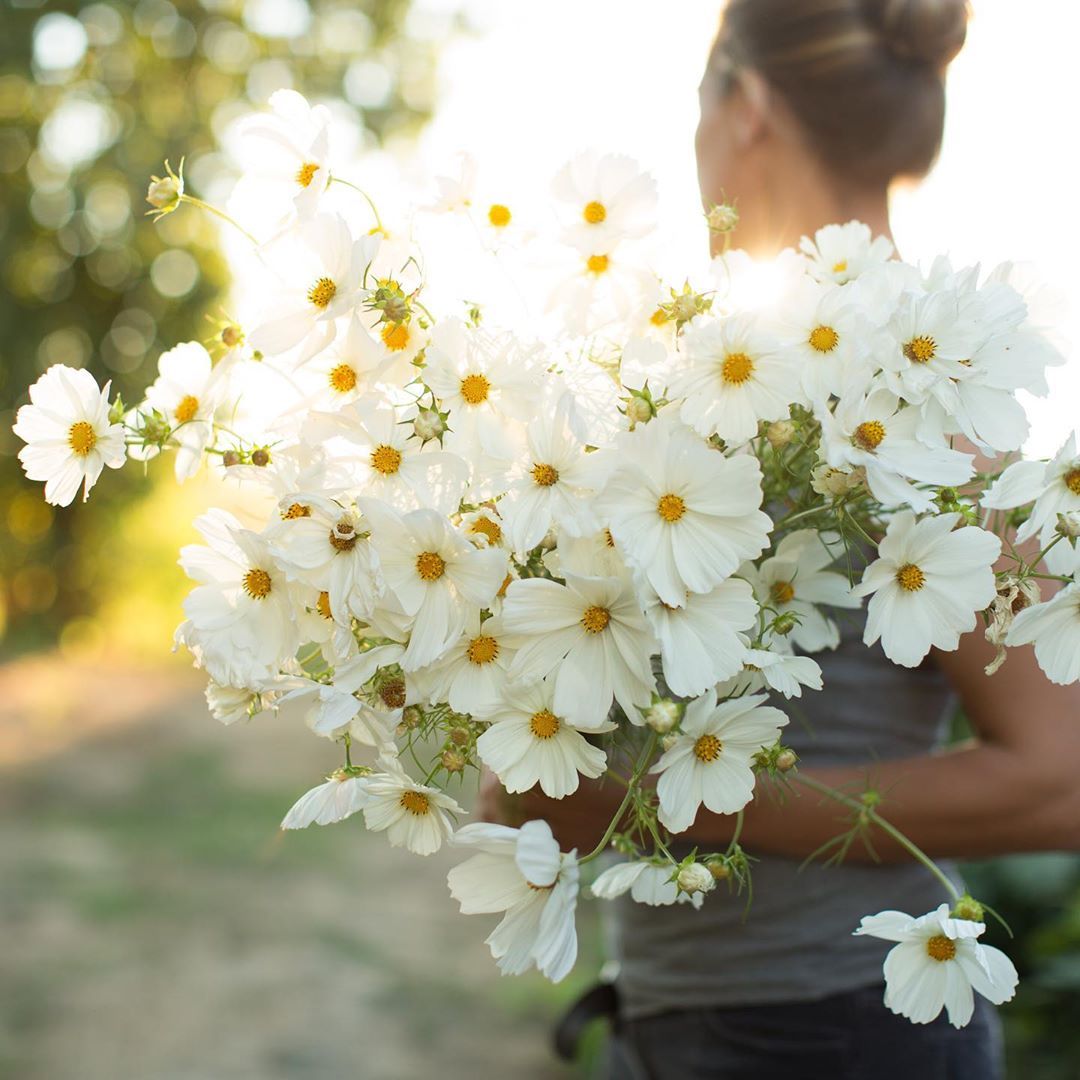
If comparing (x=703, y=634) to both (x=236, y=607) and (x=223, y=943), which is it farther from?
(x=223, y=943)

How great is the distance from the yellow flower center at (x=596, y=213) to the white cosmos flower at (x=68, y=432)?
327mm

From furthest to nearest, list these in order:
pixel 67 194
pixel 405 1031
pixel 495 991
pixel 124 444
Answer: pixel 67 194
pixel 495 991
pixel 405 1031
pixel 124 444

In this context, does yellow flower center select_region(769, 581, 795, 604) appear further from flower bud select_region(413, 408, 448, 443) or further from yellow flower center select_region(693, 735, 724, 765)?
flower bud select_region(413, 408, 448, 443)

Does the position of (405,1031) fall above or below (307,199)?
below

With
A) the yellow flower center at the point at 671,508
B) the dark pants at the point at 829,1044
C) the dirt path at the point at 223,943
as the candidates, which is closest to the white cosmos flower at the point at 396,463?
the yellow flower center at the point at 671,508

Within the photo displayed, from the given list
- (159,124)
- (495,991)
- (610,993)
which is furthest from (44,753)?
(610,993)

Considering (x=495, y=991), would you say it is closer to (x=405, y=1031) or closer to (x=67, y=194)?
(x=405, y=1031)

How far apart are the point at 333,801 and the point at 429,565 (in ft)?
0.46

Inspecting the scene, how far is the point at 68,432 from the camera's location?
29.7 inches

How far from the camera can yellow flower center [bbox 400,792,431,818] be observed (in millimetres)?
679

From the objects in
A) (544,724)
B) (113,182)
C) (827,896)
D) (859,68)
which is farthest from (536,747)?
(113,182)

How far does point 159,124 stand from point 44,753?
3861 mm

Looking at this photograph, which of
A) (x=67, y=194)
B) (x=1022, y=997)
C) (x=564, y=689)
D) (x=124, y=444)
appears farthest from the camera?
(x=67, y=194)

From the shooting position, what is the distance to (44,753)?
18.3 ft
